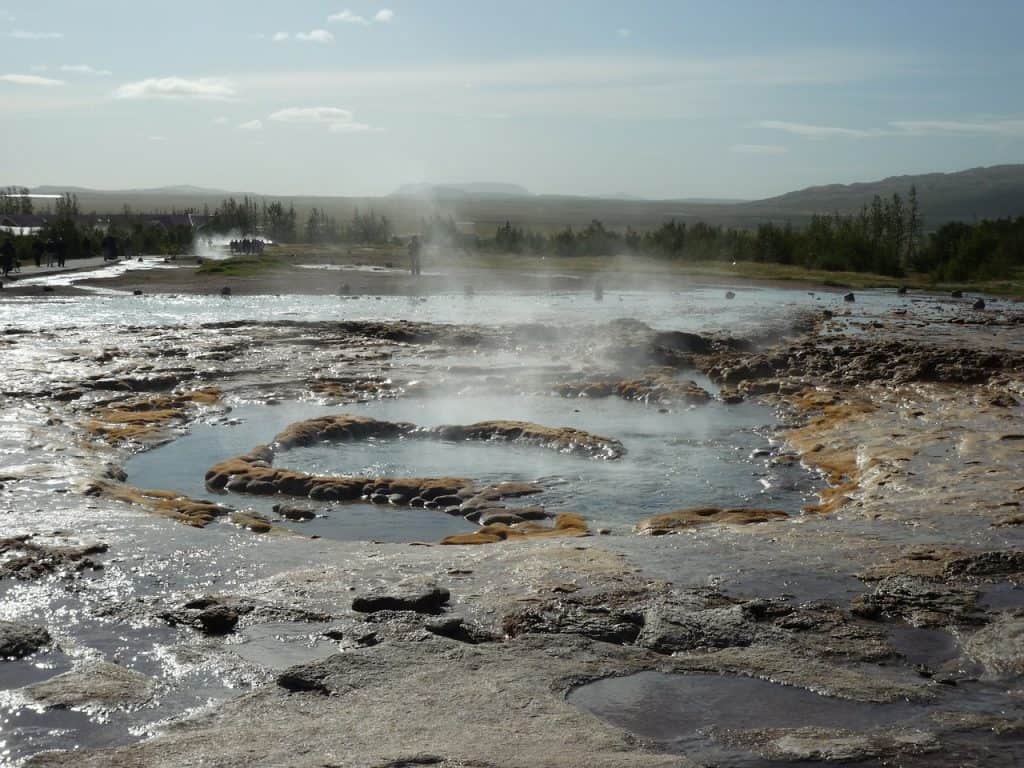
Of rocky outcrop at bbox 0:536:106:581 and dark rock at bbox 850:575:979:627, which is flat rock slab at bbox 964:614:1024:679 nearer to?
dark rock at bbox 850:575:979:627

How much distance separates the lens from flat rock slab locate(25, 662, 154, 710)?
19.3 feet

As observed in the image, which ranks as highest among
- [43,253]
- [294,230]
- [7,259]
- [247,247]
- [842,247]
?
[294,230]

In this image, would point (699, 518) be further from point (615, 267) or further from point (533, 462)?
point (615, 267)

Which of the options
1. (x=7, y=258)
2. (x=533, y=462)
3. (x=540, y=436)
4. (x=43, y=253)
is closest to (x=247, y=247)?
(x=43, y=253)

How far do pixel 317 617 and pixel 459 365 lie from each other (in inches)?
545

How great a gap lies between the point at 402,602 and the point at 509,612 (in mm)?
724

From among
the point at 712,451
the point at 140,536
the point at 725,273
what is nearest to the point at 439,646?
the point at 140,536

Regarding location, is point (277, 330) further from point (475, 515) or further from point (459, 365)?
point (475, 515)

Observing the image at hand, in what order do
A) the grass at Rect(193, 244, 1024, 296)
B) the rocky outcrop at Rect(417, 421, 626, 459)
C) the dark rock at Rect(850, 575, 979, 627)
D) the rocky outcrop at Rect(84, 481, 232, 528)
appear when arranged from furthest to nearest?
the grass at Rect(193, 244, 1024, 296) → the rocky outcrop at Rect(417, 421, 626, 459) → the rocky outcrop at Rect(84, 481, 232, 528) → the dark rock at Rect(850, 575, 979, 627)

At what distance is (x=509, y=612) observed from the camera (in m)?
7.23

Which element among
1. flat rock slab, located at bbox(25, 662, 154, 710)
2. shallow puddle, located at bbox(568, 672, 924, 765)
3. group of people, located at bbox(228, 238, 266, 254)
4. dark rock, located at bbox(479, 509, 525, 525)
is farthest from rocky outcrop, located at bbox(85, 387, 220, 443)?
group of people, located at bbox(228, 238, 266, 254)

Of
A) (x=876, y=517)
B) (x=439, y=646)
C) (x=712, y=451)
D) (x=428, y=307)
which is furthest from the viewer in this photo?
(x=428, y=307)

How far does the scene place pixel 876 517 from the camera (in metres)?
9.92

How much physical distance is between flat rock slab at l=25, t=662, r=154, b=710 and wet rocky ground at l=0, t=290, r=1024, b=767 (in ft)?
0.07
